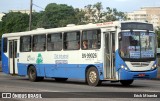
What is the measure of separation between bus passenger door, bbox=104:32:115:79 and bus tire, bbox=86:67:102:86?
62cm

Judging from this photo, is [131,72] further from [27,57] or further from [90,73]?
[27,57]

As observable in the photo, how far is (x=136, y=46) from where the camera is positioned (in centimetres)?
2120

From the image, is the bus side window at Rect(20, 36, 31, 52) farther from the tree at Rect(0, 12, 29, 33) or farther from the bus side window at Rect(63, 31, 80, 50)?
the tree at Rect(0, 12, 29, 33)

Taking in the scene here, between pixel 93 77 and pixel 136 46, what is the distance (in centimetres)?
263

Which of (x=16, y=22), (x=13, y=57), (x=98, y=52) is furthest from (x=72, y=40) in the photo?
(x=16, y=22)

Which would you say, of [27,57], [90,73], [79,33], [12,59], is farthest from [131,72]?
[12,59]

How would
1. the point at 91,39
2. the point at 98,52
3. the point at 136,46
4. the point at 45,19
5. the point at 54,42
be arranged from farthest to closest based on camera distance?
the point at 45,19 → the point at 54,42 → the point at 91,39 → the point at 98,52 → the point at 136,46

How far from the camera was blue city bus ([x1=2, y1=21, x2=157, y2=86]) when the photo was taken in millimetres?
21172

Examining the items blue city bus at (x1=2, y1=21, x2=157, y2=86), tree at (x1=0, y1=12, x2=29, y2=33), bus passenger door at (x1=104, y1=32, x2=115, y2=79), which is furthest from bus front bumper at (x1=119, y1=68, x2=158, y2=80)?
tree at (x1=0, y1=12, x2=29, y2=33)

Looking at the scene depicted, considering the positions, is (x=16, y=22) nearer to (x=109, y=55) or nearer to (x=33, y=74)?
(x=33, y=74)

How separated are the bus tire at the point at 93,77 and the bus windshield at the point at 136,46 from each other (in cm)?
177

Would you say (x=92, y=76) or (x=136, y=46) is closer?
(x=136, y=46)

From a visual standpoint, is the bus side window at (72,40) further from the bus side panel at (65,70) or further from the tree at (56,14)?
the tree at (56,14)

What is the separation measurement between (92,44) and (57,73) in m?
3.68
